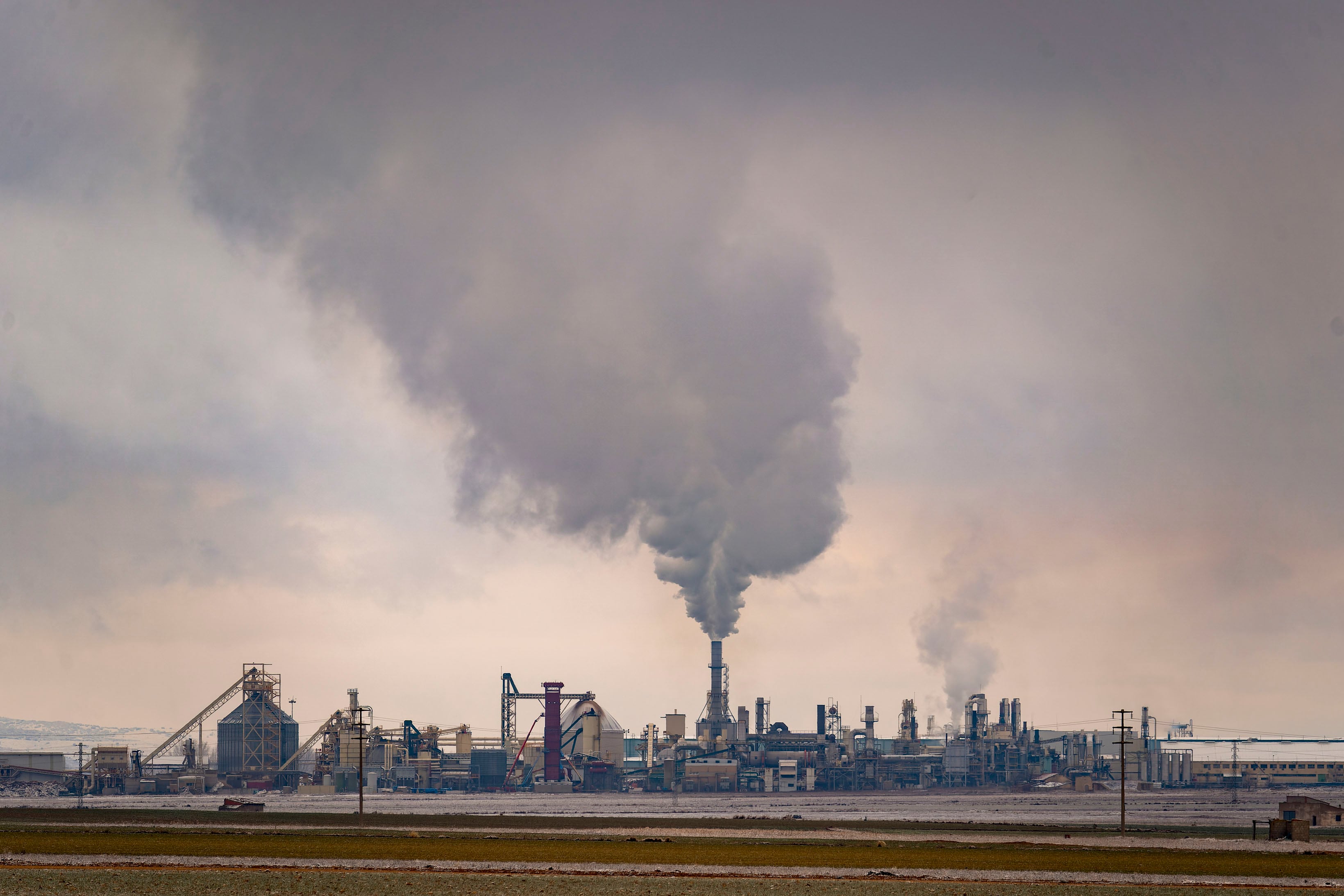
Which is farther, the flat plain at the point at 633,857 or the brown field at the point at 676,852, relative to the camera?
the brown field at the point at 676,852

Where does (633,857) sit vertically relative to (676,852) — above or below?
above

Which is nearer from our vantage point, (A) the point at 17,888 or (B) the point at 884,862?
(A) the point at 17,888

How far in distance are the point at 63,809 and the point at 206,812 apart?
16.3 metres

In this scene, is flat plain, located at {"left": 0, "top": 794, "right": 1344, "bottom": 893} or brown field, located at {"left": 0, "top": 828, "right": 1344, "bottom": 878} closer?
flat plain, located at {"left": 0, "top": 794, "right": 1344, "bottom": 893}

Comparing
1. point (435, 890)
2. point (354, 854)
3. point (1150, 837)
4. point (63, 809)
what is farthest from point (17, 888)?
point (63, 809)

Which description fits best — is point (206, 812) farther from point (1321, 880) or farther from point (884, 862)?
point (1321, 880)

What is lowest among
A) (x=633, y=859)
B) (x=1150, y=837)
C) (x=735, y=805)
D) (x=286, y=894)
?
(x=735, y=805)

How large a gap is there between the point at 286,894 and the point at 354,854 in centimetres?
2199

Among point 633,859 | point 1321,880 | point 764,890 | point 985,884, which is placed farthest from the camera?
point 633,859

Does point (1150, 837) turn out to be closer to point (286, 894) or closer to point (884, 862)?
point (884, 862)

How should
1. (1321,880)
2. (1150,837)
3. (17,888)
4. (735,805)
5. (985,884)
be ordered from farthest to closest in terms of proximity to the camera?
(735,805) → (1150,837) → (1321,880) → (985,884) → (17,888)

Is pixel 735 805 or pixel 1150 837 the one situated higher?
pixel 1150 837

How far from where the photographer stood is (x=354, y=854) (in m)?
65.8

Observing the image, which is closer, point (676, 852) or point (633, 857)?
point (633, 857)
